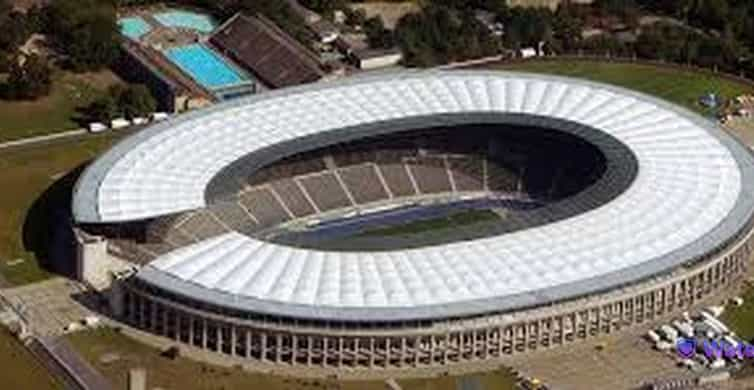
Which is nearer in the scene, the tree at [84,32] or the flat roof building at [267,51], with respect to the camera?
the flat roof building at [267,51]

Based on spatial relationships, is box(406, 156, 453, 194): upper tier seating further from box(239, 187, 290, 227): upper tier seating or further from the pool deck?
the pool deck

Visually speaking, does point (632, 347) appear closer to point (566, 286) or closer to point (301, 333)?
point (566, 286)

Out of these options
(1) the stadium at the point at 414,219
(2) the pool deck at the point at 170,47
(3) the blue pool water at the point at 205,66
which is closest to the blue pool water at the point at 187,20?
(2) the pool deck at the point at 170,47

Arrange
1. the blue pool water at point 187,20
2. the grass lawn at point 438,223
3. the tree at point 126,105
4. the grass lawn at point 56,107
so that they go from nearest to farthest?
1. the grass lawn at point 438,223
2. the grass lawn at point 56,107
3. the tree at point 126,105
4. the blue pool water at point 187,20

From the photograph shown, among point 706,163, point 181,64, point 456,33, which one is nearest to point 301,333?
point 706,163

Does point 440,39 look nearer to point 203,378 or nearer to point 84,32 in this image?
point 84,32

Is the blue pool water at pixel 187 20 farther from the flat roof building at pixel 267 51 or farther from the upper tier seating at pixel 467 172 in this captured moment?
the upper tier seating at pixel 467 172

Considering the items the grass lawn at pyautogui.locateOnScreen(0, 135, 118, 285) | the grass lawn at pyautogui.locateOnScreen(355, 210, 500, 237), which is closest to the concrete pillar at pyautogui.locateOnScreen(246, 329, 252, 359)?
the grass lawn at pyautogui.locateOnScreen(0, 135, 118, 285)
